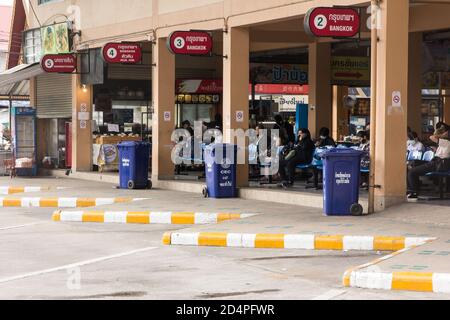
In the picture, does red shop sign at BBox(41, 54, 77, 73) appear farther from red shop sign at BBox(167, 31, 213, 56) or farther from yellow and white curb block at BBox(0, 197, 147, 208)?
red shop sign at BBox(167, 31, 213, 56)

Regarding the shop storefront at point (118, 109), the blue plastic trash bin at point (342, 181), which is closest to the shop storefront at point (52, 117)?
the shop storefront at point (118, 109)

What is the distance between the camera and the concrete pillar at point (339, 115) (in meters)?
27.6

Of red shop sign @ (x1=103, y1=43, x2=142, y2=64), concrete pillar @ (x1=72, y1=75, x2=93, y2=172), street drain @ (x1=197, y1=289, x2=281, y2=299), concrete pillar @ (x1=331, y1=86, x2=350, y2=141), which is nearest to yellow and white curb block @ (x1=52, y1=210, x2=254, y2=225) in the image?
street drain @ (x1=197, y1=289, x2=281, y2=299)

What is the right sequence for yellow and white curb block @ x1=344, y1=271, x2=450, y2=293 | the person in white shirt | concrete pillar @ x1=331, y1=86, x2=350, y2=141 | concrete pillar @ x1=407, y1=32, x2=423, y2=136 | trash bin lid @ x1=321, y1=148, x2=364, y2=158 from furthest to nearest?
concrete pillar @ x1=331, y1=86, x2=350, y2=141 < concrete pillar @ x1=407, y1=32, x2=423, y2=136 < the person in white shirt < trash bin lid @ x1=321, y1=148, x2=364, y2=158 < yellow and white curb block @ x1=344, y1=271, x2=450, y2=293

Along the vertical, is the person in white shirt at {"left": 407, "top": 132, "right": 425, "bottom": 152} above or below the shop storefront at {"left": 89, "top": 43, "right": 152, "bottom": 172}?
below

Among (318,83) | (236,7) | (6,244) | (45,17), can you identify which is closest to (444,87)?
(318,83)

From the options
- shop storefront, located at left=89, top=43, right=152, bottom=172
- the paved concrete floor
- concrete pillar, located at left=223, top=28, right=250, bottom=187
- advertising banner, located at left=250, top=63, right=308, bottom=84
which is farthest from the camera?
advertising banner, located at left=250, top=63, right=308, bottom=84

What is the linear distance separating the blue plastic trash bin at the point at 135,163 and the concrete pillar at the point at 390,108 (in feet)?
25.3

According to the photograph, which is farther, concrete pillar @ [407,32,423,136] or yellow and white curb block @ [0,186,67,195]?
yellow and white curb block @ [0,186,67,195]

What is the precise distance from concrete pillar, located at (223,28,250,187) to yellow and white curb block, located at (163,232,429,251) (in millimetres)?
6384

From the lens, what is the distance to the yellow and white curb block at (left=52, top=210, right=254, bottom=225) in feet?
50.4

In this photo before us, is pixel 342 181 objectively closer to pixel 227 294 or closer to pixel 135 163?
pixel 227 294

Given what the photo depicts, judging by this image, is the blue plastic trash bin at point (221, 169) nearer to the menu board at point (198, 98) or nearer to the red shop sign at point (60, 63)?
the red shop sign at point (60, 63)

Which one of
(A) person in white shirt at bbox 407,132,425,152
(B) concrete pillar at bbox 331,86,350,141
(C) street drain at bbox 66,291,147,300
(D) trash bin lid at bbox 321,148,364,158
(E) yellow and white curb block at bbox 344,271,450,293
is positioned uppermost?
(B) concrete pillar at bbox 331,86,350,141
